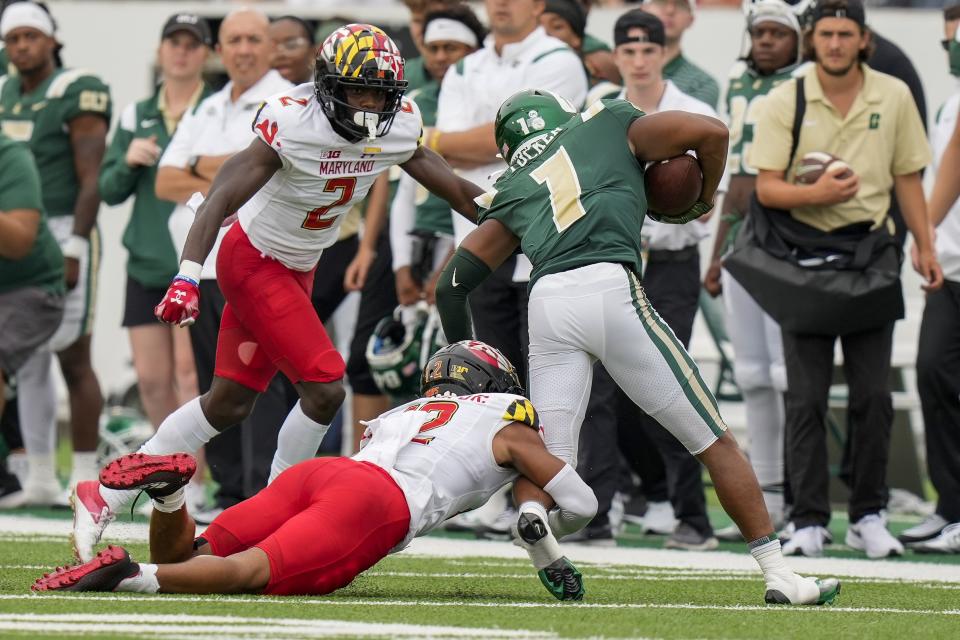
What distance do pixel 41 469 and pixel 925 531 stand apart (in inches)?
185

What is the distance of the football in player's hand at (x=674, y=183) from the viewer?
574 cm

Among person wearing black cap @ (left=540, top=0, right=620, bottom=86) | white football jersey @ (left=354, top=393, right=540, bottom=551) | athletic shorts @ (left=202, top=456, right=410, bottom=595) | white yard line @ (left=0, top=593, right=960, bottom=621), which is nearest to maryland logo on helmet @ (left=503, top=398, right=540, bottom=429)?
white football jersey @ (left=354, top=393, right=540, bottom=551)

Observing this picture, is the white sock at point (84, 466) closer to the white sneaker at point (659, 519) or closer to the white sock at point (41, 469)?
the white sock at point (41, 469)

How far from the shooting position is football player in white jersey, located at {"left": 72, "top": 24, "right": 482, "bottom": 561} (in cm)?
635

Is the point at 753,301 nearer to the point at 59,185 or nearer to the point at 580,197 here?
the point at 580,197

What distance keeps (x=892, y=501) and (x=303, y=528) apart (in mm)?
6097

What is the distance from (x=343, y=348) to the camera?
1095 centimetres

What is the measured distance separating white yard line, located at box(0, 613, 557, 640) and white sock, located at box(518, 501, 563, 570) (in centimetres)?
75

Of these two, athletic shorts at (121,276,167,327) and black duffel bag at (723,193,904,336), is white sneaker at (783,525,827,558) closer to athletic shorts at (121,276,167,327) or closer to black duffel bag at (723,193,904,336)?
black duffel bag at (723,193,904,336)

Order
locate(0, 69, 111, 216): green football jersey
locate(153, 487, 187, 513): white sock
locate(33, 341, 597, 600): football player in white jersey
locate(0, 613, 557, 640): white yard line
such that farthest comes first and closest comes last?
locate(0, 69, 111, 216): green football jersey → locate(153, 487, 187, 513): white sock → locate(33, 341, 597, 600): football player in white jersey → locate(0, 613, 557, 640): white yard line

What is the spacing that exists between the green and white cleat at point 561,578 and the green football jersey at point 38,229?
4.56m

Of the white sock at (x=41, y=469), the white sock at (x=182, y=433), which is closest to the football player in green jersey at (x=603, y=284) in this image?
the white sock at (x=182, y=433)

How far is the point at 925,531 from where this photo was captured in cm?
822

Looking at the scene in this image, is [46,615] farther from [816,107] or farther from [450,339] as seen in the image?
[816,107]
